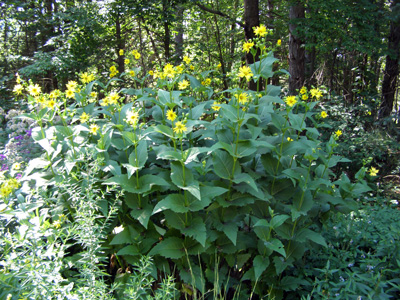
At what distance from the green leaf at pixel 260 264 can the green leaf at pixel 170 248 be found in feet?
1.49

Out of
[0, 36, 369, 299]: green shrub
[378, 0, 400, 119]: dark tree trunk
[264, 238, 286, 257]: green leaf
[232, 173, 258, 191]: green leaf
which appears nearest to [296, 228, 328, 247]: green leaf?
[0, 36, 369, 299]: green shrub

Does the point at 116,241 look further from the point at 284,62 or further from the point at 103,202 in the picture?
the point at 284,62

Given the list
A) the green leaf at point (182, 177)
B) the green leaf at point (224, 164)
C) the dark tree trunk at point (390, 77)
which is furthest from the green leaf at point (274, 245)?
the dark tree trunk at point (390, 77)

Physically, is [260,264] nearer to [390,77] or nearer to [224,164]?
[224,164]

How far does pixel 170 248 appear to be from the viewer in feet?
6.38

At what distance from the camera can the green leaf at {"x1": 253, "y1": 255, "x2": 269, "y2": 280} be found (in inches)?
74.5

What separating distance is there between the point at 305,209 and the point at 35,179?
1.79 m

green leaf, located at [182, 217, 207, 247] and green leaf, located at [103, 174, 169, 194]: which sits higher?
green leaf, located at [103, 174, 169, 194]

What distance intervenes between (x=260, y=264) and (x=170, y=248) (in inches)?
22.4

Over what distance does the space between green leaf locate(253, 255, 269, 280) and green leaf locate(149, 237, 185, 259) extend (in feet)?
1.49

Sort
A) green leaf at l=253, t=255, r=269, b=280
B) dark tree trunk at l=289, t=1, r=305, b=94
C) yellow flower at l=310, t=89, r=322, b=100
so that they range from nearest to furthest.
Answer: green leaf at l=253, t=255, r=269, b=280 < yellow flower at l=310, t=89, r=322, b=100 < dark tree trunk at l=289, t=1, r=305, b=94

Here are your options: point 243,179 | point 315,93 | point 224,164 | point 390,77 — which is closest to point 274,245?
point 243,179

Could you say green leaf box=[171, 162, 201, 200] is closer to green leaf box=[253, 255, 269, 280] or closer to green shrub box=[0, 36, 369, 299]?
green shrub box=[0, 36, 369, 299]

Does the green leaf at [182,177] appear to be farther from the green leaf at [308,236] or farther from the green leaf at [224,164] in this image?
the green leaf at [308,236]
